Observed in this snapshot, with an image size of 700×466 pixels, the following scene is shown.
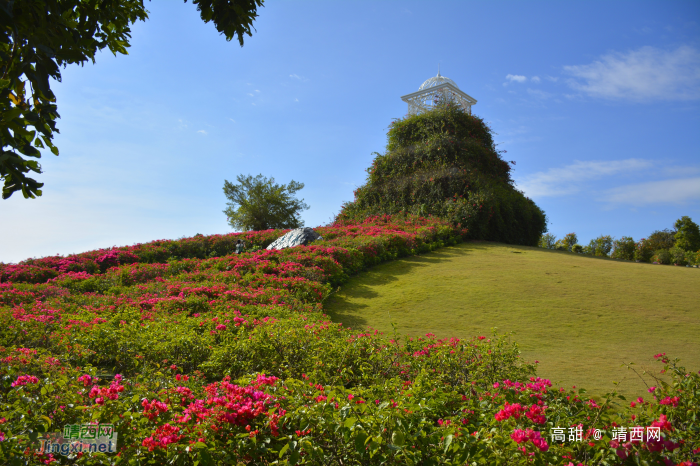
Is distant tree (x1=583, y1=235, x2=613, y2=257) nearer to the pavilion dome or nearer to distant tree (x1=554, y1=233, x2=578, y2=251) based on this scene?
distant tree (x1=554, y1=233, x2=578, y2=251)

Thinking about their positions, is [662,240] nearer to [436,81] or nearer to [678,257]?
[678,257]

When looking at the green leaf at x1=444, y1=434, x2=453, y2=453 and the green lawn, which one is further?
the green lawn

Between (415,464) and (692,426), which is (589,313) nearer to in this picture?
(692,426)

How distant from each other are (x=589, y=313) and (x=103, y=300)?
752 cm

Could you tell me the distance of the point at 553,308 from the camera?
20.5 feet

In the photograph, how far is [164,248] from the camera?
11.4 m

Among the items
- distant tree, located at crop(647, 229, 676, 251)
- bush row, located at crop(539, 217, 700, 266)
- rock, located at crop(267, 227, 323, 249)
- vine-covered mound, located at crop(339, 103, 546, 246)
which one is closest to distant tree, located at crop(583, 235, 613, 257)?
bush row, located at crop(539, 217, 700, 266)

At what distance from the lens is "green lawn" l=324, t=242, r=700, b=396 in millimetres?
4414

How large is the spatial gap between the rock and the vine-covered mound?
491 cm

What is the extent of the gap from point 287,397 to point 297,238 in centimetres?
899

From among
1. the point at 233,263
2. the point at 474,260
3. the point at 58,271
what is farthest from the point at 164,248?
the point at 474,260

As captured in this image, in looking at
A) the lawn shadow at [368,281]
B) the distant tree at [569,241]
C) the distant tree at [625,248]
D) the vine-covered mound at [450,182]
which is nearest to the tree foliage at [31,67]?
the lawn shadow at [368,281]

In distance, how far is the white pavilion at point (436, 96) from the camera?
19.6 meters

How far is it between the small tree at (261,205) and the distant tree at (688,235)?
19551mm
